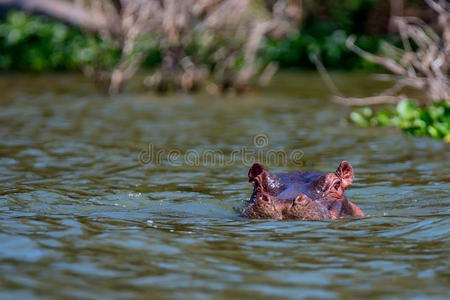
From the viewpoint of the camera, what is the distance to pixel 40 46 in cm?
2289

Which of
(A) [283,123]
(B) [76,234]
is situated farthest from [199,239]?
(A) [283,123]

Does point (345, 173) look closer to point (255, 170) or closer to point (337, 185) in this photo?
point (337, 185)

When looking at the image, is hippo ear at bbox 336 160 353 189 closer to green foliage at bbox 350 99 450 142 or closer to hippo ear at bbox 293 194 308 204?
hippo ear at bbox 293 194 308 204

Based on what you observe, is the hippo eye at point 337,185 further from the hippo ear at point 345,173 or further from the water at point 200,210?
the water at point 200,210

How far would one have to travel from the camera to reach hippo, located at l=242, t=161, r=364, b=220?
5113 mm

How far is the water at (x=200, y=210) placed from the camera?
3.99m

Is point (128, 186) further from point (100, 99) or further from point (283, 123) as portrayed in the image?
point (100, 99)

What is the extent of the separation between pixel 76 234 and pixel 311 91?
12.4 meters
